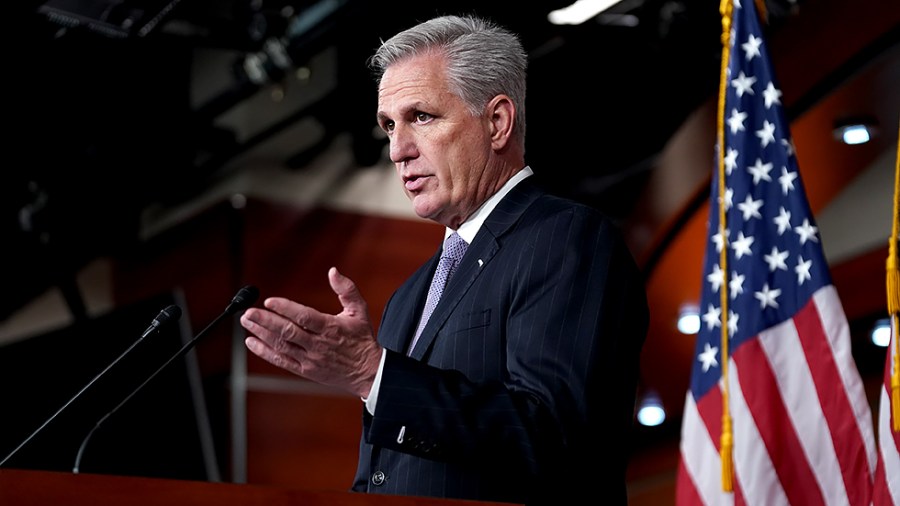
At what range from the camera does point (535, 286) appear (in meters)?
1.93

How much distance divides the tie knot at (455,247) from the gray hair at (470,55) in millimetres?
222

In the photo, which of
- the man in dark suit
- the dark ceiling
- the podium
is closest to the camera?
the podium

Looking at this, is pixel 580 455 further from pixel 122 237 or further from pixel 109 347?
pixel 122 237

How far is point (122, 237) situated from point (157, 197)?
32cm

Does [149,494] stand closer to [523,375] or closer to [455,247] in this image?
[523,375]

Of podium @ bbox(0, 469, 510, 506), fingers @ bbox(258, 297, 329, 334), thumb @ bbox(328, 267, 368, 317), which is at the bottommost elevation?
podium @ bbox(0, 469, 510, 506)

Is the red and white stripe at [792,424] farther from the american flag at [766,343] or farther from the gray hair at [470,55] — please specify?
the gray hair at [470,55]

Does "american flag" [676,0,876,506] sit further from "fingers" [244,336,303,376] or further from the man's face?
"fingers" [244,336,303,376]

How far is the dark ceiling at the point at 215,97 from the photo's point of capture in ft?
15.9

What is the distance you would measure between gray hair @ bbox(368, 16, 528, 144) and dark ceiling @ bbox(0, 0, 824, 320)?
7.50 feet

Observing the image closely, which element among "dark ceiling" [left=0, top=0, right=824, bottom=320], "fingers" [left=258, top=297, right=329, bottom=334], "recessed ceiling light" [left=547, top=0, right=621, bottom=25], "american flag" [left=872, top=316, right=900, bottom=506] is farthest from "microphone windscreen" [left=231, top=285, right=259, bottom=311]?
"recessed ceiling light" [left=547, top=0, right=621, bottom=25]

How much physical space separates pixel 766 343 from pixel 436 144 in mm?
957

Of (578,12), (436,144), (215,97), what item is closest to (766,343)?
(436,144)

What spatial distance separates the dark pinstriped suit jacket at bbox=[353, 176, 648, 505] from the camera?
1.73 m
